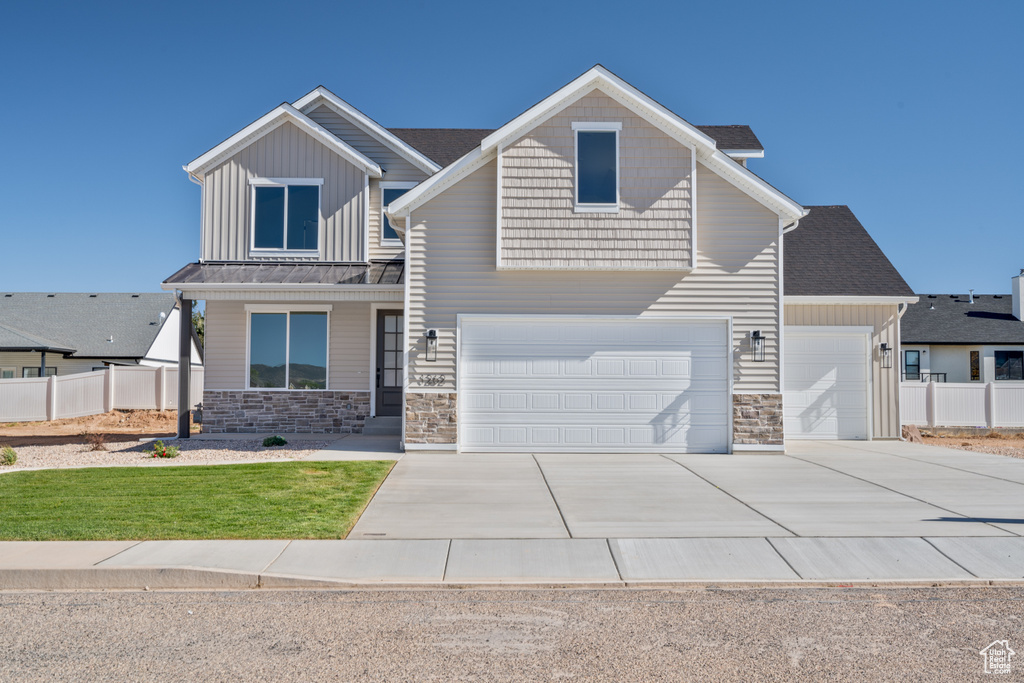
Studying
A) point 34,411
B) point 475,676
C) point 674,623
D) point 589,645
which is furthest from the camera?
point 34,411

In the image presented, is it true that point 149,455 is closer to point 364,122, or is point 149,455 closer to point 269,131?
point 269,131

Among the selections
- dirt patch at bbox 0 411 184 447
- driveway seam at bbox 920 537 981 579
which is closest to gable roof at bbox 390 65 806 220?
driveway seam at bbox 920 537 981 579

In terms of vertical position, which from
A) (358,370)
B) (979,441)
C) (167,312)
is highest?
(167,312)

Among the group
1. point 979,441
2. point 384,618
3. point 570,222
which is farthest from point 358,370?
point 979,441

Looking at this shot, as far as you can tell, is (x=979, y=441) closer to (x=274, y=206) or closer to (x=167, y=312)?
(x=274, y=206)

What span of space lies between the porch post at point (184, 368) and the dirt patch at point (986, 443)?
15938 mm

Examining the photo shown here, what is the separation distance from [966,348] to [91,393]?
34.0 meters

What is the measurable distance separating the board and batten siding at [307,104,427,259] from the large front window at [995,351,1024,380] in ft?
88.5

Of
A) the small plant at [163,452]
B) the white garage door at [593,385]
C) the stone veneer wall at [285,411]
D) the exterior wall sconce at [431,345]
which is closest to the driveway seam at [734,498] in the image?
the white garage door at [593,385]

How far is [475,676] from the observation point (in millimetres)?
4234

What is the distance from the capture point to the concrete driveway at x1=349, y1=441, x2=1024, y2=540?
299 inches

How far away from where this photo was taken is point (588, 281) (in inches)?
526

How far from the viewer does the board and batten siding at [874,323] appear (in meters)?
15.4

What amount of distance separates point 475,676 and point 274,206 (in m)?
14.4
